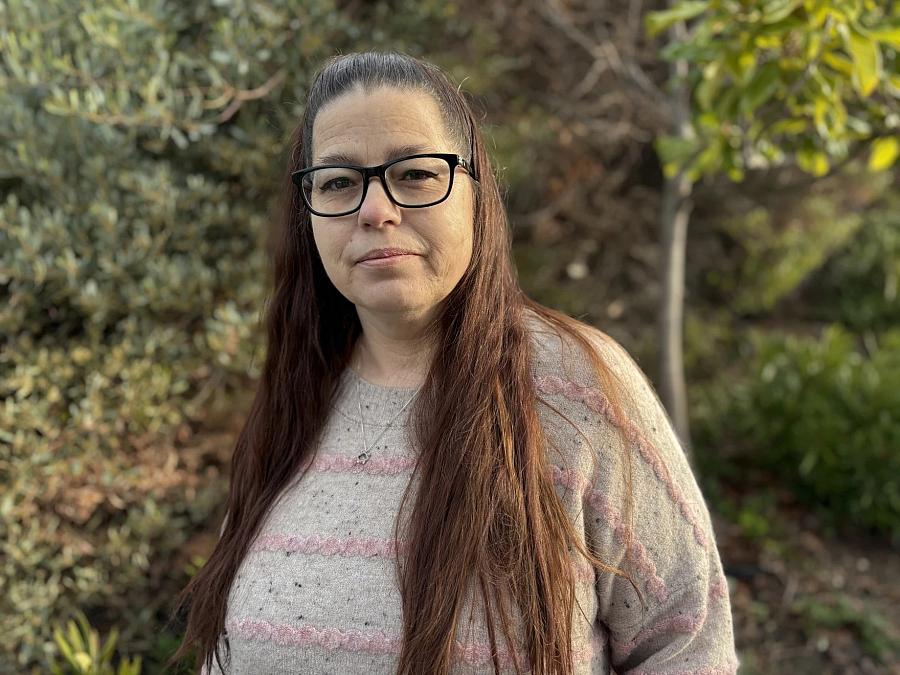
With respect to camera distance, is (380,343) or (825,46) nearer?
(380,343)

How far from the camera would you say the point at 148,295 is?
270cm

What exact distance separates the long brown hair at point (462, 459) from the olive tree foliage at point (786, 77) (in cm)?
102

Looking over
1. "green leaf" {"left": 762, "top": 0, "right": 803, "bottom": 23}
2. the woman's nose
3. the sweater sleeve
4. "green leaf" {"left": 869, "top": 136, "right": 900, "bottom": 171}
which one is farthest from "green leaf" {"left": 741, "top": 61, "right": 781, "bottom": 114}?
the woman's nose

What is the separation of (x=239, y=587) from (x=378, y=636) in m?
0.36

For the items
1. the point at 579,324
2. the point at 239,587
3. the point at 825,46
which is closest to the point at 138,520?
the point at 239,587

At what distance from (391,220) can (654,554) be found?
30.4 inches

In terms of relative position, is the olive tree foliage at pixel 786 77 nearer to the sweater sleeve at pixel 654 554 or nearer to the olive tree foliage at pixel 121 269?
the sweater sleeve at pixel 654 554

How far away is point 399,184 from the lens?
1.37 metres

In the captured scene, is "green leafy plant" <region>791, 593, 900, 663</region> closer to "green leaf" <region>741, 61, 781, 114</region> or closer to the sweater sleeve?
the sweater sleeve

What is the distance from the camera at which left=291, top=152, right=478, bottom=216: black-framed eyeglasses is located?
4.48 feet

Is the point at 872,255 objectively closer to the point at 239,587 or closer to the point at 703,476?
the point at 703,476

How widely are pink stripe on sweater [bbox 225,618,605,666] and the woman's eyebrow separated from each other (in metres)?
0.84

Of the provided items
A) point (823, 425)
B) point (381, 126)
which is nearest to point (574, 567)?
point (381, 126)

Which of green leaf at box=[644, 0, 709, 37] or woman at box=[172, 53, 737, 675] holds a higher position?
green leaf at box=[644, 0, 709, 37]
